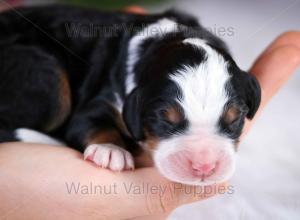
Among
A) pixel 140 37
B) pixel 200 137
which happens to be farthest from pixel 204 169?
pixel 140 37

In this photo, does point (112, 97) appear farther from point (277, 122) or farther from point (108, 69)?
point (277, 122)

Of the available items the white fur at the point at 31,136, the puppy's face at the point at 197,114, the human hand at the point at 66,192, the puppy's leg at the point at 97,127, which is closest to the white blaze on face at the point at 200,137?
the puppy's face at the point at 197,114

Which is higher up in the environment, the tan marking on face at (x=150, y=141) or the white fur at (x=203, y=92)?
the white fur at (x=203, y=92)

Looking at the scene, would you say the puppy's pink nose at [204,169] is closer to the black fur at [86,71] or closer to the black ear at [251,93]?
the black fur at [86,71]

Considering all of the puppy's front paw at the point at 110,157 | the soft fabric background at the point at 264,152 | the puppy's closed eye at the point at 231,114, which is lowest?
the soft fabric background at the point at 264,152

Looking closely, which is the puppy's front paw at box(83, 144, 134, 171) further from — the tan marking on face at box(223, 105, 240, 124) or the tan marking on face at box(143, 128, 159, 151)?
the tan marking on face at box(223, 105, 240, 124)

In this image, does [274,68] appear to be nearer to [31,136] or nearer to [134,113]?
[134,113]

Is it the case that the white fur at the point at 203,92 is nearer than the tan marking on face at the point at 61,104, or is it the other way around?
the white fur at the point at 203,92
